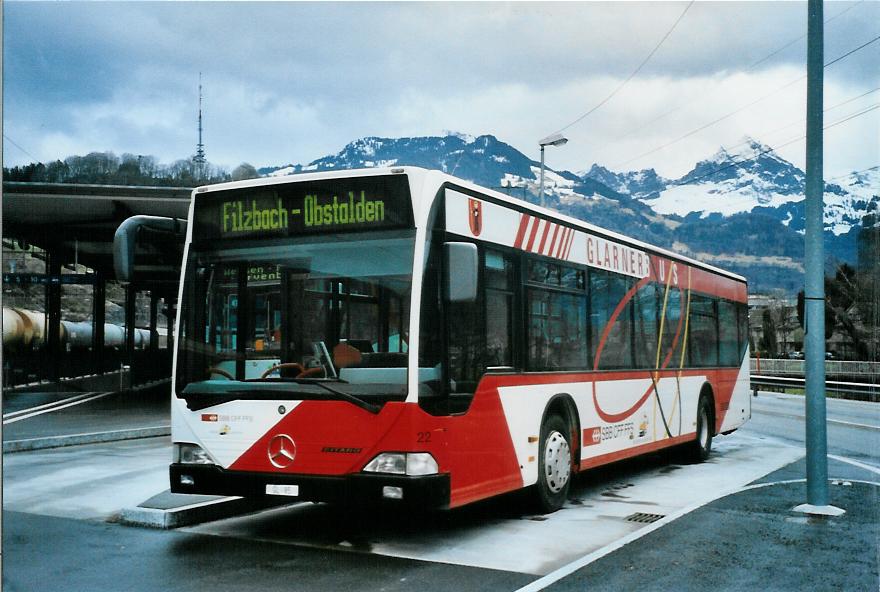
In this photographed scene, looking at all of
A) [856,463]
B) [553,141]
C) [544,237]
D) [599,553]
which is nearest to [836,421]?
[856,463]

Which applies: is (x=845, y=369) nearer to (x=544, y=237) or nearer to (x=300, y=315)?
(x=544, y=237)

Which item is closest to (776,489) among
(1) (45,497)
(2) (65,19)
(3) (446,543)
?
(3) (446,543)

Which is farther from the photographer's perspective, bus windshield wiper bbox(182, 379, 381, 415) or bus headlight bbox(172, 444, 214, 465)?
bus headlight bbox(172, 444, 214, 465)

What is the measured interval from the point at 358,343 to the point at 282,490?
135cm

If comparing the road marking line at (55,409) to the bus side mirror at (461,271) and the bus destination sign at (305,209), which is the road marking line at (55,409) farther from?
the bus side mirror at (461,271)

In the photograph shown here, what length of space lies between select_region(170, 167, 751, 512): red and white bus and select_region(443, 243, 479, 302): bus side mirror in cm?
1

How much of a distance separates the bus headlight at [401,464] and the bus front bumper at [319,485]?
4 centimetres

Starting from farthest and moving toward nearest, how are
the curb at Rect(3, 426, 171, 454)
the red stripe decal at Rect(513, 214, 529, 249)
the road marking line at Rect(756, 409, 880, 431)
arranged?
the road marking line at Rect(756, 409, 880, 431) < the curb at Rect(3, 426, 171, 454) < the red stripe decal at Rect(513, 214, 529, 249)

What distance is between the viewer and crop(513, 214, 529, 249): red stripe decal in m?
9.47

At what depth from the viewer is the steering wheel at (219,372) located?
814cm

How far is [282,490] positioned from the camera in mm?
7770

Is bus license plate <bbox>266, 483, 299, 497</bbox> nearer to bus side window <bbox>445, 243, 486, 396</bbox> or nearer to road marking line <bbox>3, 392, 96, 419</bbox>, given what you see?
bus side window <bbox>445, 243, 486, 396</bbox>

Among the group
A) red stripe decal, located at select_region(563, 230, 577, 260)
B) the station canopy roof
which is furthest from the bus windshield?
the station canopy roof

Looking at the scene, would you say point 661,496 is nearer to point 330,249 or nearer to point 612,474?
point 612,474
